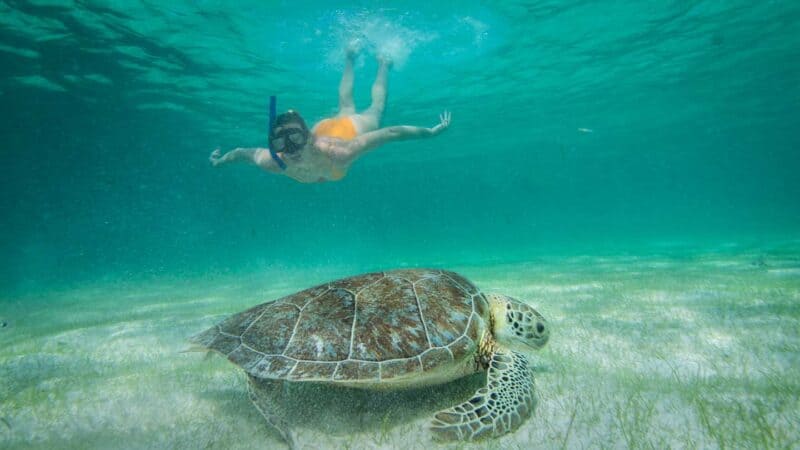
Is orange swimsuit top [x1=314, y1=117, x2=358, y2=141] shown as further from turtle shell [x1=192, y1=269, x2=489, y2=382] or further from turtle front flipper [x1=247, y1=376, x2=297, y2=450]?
turtle front flipper [x1=247, y1=376, x2=297, y2=450]

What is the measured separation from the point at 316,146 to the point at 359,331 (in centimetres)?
642

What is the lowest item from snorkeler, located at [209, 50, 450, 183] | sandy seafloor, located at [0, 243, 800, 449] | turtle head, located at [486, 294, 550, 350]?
sandy seafloor, located at [0, 243, 800, 449]

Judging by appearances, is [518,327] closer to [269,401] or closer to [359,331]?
[359,331]

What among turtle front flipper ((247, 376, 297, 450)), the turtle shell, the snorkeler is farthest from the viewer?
the snorkeler

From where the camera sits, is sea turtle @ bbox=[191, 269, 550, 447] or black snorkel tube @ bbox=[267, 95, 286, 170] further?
black snorkel tube @ bbox=[267, 95, 286, 170]

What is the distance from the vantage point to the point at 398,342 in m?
2.89

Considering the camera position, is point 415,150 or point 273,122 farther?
point 415,150

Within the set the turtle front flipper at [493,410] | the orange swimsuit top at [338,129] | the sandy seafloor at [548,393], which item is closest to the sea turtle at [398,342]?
the turtle front flipper at [493,410]

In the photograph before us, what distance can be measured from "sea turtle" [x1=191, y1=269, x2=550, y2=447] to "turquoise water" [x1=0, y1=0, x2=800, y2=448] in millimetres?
309

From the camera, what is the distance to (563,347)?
14.4 feet

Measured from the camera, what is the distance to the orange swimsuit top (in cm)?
933

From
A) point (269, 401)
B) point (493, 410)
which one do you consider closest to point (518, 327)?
point (493, 410)

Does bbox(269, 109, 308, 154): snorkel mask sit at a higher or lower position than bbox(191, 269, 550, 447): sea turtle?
higher

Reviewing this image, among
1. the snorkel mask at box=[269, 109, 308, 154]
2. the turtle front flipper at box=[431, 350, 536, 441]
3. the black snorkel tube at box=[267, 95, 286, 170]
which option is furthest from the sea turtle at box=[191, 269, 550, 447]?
the snorkel mask at box=[269, 109, 308, 154]
